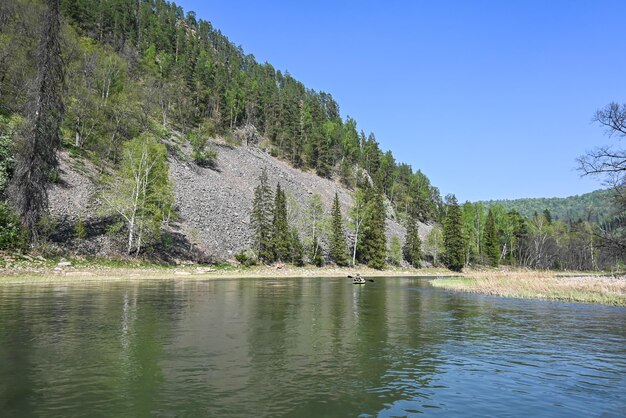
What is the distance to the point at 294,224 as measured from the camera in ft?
325

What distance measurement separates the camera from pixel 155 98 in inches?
4678

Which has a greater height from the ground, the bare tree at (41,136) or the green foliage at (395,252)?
the bare tree at (41,136)

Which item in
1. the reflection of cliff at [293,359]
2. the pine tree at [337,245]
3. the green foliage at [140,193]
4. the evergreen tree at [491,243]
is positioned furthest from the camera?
the evergreen tree at [491,243]

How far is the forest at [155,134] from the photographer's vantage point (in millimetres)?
46938

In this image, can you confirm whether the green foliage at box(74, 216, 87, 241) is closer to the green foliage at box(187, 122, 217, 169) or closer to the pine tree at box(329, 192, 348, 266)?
the pine tree at box(329, 192, 348, 266)

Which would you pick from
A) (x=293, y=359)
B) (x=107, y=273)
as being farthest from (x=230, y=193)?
(x=293, y=359)

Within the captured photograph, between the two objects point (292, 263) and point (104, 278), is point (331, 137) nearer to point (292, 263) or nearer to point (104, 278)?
point (292, 263)

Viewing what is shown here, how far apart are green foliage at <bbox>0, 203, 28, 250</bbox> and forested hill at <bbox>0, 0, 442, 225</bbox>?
50.9ft

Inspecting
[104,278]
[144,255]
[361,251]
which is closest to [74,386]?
[104,278]

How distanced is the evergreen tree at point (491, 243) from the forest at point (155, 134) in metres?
0.54

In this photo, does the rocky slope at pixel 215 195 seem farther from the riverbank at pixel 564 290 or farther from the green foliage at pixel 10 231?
the riverbank at pixel 564 290

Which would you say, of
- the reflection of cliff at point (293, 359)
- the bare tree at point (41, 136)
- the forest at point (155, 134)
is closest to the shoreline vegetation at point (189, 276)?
the forest at point (155, 134)

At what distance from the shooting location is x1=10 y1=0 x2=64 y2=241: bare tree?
4394cm

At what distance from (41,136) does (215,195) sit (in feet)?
165
